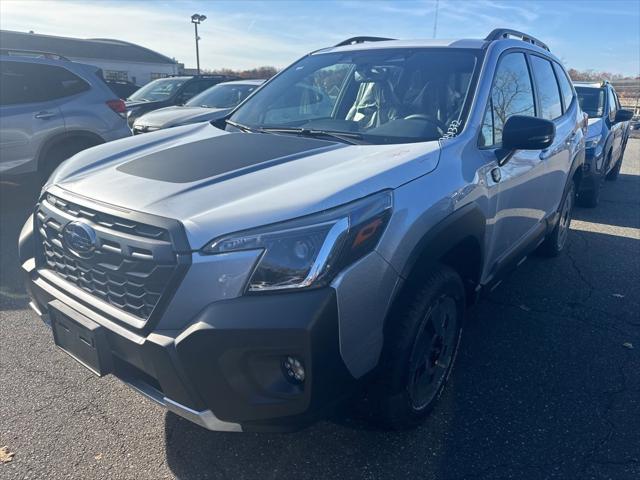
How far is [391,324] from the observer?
2.12 metres

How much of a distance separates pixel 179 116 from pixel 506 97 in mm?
5856

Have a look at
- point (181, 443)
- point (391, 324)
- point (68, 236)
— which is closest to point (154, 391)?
point (181, 443)

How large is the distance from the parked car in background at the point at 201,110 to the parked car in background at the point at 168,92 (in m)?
1.53

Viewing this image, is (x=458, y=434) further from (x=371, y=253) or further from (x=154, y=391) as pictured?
(x=154, y=391)

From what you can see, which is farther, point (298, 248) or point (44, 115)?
point (44, 115)

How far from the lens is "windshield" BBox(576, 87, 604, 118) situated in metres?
7.99

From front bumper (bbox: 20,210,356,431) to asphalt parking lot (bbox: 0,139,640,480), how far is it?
33cm

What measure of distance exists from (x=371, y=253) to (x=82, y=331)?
47.1 inches

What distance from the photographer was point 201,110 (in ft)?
27.2

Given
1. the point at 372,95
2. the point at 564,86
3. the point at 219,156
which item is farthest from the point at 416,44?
the point at 564,86

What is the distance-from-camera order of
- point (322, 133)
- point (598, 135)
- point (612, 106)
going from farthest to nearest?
point (612, 106), point (598, 135), point (322, 133)

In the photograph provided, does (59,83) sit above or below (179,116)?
above

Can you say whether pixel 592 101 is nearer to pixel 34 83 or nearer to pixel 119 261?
pixel 34 83

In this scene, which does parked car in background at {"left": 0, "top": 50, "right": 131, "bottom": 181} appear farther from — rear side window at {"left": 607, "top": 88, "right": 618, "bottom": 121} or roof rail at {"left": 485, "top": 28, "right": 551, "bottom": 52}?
rear side window at {"left": 607, "top": 88, "right": 618, "bottom": 121}
